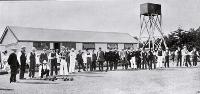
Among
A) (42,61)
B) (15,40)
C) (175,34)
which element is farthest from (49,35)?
(42,61)

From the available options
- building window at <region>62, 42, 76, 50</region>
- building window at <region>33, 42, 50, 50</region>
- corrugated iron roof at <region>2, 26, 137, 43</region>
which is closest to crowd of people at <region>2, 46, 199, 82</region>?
building window at <region>33, 42, 50, 50</region>

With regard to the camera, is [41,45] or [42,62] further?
[41,45]

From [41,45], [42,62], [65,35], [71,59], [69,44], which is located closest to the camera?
[42,62]

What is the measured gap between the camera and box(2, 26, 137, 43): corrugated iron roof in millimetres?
34188

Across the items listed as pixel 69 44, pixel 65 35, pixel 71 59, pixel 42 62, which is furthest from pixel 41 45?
pixel 42 62

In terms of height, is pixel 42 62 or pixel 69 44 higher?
pixel 69 44

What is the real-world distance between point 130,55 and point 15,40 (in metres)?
16.5

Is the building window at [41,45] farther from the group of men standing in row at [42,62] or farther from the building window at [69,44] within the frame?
the group of men standing in row at [42,62]

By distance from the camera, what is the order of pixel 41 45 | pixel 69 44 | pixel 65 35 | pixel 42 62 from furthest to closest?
1. pixel 65 35
2. pixel 69 44
3. pixel 41 45
4. pixel 42 62

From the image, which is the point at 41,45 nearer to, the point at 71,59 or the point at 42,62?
the point at 71,59

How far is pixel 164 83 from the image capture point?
1238cm

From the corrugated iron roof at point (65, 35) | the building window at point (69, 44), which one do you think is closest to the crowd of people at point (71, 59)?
the corrugated iron roof at point (65, 35)

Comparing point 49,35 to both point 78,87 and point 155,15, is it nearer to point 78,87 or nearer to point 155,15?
point 155,15

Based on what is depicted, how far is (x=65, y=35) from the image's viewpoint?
38.1 m
